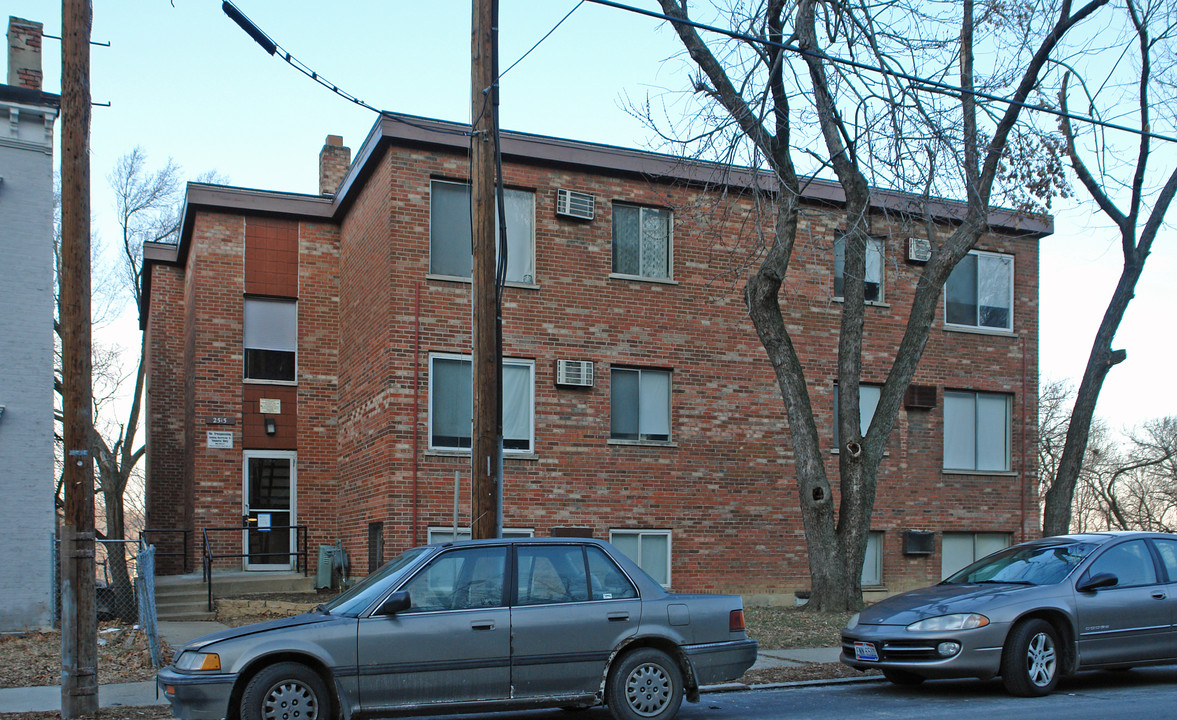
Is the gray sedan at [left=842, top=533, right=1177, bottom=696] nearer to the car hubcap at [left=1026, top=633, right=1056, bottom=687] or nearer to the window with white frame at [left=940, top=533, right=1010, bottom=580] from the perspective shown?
the car hubcap at [left=1026, top=633, right=1056, bottom=687]

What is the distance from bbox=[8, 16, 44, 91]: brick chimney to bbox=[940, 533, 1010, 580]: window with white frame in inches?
698

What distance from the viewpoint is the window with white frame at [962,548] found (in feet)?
68.1

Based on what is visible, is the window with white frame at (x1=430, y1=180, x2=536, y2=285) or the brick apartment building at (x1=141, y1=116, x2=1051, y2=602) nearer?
the brick apartment building at (x1=141, y1=116, x2=1051, y2=602)

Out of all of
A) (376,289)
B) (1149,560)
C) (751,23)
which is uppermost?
(751,23)

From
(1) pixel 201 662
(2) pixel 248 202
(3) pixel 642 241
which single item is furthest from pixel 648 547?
(1) pixel 201 662

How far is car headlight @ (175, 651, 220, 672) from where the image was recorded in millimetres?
7254


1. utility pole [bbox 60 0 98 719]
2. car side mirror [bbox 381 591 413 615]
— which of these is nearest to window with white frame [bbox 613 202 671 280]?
utility pole [bbox 60 0 98 719]

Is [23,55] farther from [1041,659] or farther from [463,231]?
[1041,659]

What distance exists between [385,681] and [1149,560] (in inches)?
291

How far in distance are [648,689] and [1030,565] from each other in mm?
4497

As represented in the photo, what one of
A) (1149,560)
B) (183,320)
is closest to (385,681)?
(1149,560)

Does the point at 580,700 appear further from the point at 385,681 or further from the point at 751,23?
the point at 751,23

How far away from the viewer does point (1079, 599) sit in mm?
9773

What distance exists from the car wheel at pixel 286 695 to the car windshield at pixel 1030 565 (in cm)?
643
